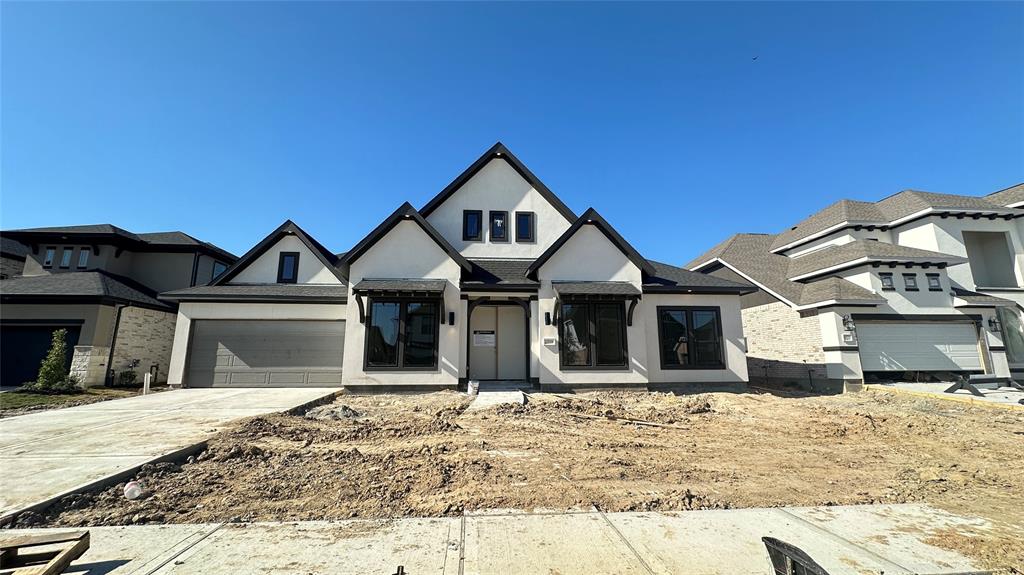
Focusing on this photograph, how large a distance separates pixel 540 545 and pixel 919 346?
20995mm

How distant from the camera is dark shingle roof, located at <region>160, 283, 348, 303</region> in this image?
43.2 feet

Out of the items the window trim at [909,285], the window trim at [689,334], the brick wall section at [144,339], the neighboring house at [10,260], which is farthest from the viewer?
the neighboring house at [10,260]

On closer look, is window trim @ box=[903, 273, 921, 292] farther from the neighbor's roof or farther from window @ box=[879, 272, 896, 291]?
the neighbor's roof

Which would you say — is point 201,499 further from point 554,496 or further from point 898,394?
point 898,394

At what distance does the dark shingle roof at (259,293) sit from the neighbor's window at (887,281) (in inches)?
869

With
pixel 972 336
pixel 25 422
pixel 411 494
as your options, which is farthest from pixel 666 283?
pixel 25 422

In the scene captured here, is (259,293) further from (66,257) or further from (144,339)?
(66,257)

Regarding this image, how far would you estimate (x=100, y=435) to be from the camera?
6.36 meters

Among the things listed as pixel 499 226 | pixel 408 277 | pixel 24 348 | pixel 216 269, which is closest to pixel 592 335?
pixel 499 226

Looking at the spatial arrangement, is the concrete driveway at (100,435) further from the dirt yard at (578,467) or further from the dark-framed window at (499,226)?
the dark-framed window at (499,226)

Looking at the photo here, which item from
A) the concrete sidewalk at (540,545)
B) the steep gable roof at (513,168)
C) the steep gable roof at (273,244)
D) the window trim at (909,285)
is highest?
the steep gable roof at (513,168)

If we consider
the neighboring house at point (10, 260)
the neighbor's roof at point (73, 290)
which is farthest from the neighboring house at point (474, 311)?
the neighboring house at point (10, 260)

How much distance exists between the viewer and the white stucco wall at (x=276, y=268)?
14.5 m

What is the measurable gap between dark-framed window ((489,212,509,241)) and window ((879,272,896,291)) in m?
16.2
